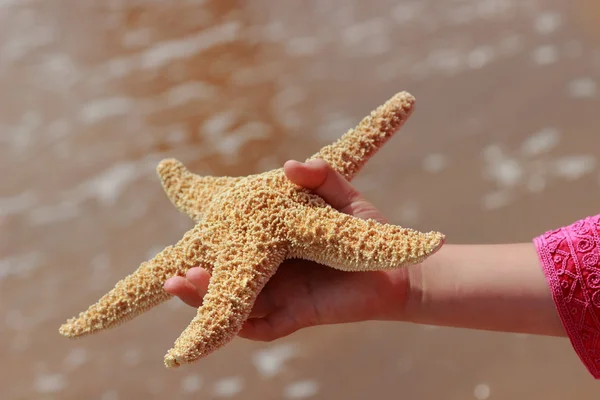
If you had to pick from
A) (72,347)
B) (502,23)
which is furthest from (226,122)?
(502,23)

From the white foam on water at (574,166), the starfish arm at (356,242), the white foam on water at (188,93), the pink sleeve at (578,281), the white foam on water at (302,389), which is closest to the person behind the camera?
the starfish arm at (356,242)

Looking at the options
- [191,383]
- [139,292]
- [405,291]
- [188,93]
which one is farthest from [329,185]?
[188,93]

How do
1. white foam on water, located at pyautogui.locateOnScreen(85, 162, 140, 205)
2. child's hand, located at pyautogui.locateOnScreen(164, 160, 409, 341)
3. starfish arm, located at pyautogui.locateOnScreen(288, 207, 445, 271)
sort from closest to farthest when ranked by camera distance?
starfish arm, located at pyautogui.locateOnScreen(288, 207, 445, 271) < child's hand, located at pyautogui.locateOnScreen(164, 160, 409, 341) < white foam on water, located at pyautogui.locateOnScreen(85, 162, 140, 205)

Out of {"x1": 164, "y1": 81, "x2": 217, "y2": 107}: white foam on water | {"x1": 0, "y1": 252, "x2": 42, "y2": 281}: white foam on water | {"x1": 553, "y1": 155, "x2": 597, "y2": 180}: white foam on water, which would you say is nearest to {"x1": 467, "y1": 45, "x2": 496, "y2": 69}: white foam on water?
{"x1": 553, "y1": 155, "x2": 597, "y2": 180}: white foam on water

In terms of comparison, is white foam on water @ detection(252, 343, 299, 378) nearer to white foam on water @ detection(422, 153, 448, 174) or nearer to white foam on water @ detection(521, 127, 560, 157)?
white foam on water @ detection(422, 153, 448, 174)

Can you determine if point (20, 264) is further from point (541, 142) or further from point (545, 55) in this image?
point (545, 55)

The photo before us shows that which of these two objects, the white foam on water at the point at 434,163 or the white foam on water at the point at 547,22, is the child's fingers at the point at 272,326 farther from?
the white foam on water at the point at 547,22

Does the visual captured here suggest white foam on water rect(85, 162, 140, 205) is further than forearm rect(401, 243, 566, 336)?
Yes

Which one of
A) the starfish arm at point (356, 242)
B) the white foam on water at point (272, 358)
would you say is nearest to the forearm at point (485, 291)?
the starfish arm at point (356, 242)
